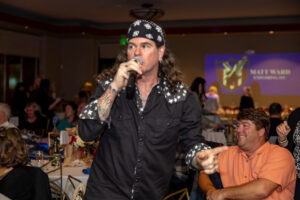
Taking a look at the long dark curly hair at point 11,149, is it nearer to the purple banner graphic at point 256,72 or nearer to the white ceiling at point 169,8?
the white ceiling at point 169,8

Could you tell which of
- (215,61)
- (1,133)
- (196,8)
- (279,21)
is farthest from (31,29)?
(1,133)

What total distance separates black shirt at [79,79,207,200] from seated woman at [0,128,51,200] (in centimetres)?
92

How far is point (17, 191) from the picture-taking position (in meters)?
2.26

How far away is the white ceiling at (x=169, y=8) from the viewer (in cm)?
823

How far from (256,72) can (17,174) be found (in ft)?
32.5

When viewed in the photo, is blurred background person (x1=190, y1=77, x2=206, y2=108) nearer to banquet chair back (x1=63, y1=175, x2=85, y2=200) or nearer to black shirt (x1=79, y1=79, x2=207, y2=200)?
banquet chair back (x1=63, y1=175, x2=85, y2=200)

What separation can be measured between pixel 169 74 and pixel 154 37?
232mm

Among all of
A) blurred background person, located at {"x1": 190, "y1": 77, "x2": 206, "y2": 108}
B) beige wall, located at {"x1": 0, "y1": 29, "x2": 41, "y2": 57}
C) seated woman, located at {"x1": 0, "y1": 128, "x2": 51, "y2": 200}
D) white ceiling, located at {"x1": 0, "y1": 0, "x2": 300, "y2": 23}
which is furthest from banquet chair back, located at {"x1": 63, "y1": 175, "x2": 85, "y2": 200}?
beige wall, located at {"x1": 0, "y1": 29, "x2": 41, "y2": 57}

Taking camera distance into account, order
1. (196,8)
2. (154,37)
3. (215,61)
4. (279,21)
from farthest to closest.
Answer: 1. (215,61)
2. (279,21)
3. (196,8)
4. (154,37)

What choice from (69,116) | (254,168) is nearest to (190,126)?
(254,168)

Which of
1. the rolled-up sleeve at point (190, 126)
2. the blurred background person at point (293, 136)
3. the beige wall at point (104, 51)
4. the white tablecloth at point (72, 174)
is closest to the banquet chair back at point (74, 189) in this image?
the white tablecloth at point (72, 174)

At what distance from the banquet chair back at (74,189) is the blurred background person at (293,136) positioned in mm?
1461

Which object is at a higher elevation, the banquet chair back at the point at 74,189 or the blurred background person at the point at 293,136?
the blurred background person at the point at 293,136

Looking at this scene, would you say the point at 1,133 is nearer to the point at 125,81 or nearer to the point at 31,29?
the point at 125,81
